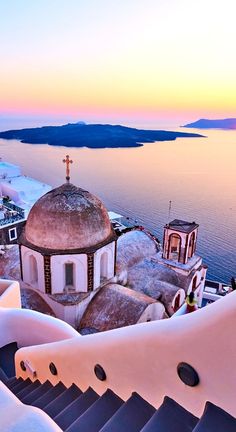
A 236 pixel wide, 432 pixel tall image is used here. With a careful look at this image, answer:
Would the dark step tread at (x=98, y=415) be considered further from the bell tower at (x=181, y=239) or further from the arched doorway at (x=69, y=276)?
the bell tower at (x=181, y=239)

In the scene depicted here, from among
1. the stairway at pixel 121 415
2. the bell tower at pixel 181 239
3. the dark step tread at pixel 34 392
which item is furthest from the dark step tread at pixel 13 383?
the bell tower at pixel 181 239

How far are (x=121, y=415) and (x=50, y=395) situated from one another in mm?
1913

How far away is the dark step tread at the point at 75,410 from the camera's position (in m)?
2.67

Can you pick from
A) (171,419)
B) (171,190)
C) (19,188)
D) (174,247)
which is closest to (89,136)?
(171,190)

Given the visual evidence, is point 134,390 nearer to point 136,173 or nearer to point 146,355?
point 146,355

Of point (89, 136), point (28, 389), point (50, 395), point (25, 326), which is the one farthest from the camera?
point (89, 136)

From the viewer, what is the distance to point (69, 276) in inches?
401

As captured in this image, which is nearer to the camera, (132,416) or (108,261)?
(132,416)

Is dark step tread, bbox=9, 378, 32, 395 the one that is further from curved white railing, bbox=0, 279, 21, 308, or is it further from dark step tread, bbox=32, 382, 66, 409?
curved white railing, bbox=0, 279, 21, 308

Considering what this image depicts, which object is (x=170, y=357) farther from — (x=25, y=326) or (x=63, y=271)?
(x=63, y=271)

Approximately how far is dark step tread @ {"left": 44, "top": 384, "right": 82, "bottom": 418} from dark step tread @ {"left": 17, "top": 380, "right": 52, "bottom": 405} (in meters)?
0.53

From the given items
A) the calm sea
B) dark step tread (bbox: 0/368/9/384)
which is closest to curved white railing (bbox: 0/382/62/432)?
dark step tread (bbox: 0/368/9/384)

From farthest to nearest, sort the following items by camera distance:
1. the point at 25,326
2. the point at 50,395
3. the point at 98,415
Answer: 1. the point at 25,326
2. the point at 50,395
3. the point at 98,415

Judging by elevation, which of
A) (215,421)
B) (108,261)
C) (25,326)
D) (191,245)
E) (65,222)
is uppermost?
(215,421)
